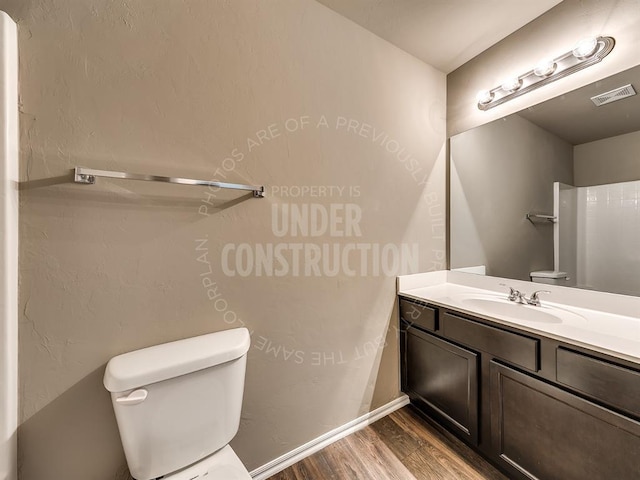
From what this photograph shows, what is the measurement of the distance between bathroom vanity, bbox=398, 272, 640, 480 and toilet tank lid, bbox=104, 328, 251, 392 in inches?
45.1

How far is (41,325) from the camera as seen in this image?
86cm

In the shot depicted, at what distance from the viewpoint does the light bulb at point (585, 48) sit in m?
1.27

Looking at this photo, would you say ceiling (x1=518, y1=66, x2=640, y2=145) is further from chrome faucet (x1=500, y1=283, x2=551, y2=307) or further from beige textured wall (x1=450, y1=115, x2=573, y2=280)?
chrome faucet (x1=500, y1=283, x2=551, y2=307)

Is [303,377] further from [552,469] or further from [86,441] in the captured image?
[552,469]

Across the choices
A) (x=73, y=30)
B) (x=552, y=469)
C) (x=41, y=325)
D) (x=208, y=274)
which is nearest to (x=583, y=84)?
(x=552, y=469)

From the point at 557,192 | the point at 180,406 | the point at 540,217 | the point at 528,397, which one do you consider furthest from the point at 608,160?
the point at 180,406

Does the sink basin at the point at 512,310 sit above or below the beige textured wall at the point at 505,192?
below

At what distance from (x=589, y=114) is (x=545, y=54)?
1.44 ft

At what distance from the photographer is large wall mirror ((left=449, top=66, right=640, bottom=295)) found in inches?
49.7

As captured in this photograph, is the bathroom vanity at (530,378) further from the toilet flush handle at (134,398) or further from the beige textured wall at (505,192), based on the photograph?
the toilet flush handle at (134,398)

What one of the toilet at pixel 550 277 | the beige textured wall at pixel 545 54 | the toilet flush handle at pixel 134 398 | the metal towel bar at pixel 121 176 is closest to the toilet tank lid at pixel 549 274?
the toilet at pixel 550 277

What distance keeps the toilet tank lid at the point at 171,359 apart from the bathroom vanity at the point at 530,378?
3.76 ft

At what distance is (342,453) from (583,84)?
7.79ft

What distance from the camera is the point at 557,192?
4.91ft
